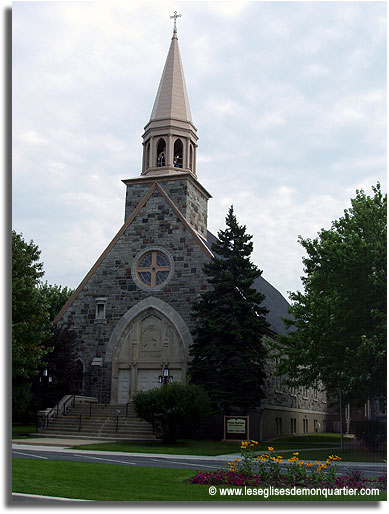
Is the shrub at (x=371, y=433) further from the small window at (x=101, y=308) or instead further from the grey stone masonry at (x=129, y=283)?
the small window at (x=101, y=308)

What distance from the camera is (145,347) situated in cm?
3167

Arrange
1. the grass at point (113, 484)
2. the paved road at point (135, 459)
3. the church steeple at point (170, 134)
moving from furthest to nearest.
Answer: the church steeple at point (170, 134) → the paved road at point (135, 459) → the grass at point (113, 484)

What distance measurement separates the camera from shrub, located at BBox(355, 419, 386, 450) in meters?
16.9

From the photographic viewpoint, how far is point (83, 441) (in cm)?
2438

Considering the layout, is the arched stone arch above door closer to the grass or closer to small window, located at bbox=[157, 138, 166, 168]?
small window, located at bbox=[157, 138, 166, 168]

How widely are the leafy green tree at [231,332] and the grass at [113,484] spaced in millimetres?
12250

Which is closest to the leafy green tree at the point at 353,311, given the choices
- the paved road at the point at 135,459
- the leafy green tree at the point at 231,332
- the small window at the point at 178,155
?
the leafy green tree at the point at 231,332

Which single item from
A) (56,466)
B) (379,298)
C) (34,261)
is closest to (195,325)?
(34,261)

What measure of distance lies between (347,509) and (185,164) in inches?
1102

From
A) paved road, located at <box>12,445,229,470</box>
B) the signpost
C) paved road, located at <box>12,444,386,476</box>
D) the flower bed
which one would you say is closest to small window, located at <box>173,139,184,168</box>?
the signpost

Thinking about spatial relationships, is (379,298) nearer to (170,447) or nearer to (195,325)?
(170,447)

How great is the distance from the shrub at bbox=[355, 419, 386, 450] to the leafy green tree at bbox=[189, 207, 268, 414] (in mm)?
5638

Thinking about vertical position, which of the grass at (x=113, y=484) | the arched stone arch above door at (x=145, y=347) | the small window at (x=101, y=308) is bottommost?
the grass at (x=113, y=484)

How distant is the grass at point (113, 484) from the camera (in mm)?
9812
